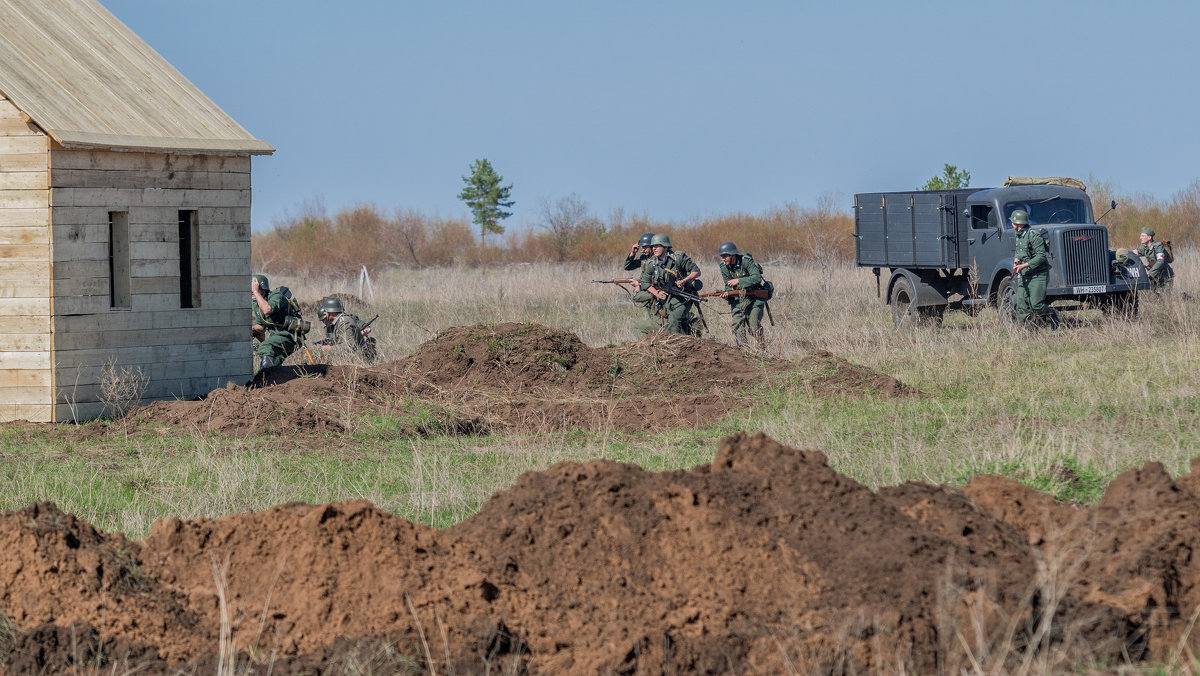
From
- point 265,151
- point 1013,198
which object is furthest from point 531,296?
point 265,151

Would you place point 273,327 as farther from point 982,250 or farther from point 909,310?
point 982,250

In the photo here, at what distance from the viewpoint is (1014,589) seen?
4.65 meters

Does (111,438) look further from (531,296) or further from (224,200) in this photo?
(531,296)

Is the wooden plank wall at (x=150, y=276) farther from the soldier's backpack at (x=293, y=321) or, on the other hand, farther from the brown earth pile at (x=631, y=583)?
the brown earth pile at (x=631, y=583)

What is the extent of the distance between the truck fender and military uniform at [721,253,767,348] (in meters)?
4.43

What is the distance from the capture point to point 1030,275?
57.1 ft

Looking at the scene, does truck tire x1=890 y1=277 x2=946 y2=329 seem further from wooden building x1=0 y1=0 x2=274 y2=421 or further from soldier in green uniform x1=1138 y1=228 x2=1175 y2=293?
wooden building x1=0 y1=0 x2=274 y2=421

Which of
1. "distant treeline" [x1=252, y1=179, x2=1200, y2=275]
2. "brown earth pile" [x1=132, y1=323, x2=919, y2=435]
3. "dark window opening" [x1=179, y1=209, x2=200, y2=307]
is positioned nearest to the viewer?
"brown earth pile" [x1=132, y1=323, x2=919, y2=435]

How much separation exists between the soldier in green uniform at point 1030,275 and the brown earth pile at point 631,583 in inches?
478

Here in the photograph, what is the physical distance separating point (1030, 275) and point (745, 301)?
171 inches

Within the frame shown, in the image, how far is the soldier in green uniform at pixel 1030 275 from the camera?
1712cm

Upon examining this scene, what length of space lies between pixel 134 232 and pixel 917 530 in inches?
357

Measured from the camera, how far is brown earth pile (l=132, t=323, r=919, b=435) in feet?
36.4

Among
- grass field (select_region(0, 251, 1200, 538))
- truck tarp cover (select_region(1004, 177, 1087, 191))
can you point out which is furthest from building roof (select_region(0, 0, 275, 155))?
truck tarp cover (select_region(1004, 177, 1087, 191))
